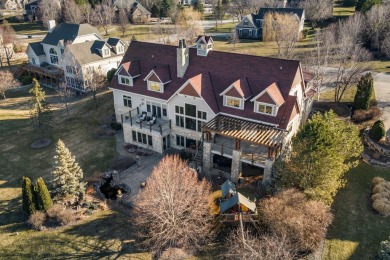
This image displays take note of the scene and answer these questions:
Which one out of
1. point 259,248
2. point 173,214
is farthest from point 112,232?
point 259,248

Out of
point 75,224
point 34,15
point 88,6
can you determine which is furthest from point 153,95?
point 34,15

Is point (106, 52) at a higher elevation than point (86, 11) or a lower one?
lower

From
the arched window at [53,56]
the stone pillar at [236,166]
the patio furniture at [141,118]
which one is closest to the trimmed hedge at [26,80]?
the arched window at [53,56]

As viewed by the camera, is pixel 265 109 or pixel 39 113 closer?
pixel 265 109

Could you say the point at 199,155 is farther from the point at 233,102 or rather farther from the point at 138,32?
the point at 138,32

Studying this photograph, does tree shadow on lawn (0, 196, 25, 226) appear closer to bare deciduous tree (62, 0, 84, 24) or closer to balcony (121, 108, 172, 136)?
balcony (121, 108, 172, 136)

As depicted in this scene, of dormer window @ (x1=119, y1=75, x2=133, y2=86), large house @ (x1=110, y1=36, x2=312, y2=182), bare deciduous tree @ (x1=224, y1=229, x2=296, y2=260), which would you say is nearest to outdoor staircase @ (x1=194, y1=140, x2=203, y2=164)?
large house @ (x1=110, y1=36, x2=312, y2=182)

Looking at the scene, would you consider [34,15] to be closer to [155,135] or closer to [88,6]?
[88,6]
